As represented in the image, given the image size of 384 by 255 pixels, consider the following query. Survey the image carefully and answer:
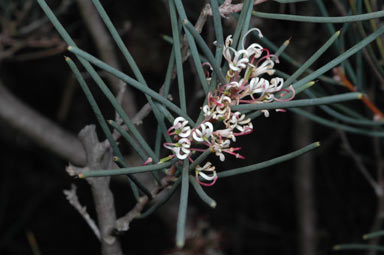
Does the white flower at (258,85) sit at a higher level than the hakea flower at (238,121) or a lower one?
higher

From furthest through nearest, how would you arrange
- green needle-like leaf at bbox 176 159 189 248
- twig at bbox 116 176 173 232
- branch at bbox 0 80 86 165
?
branch at bbox 0 80 86 165 → twig at bbox 116 176 173 232 → green needle-like leaf at bbox 176 159 189 248

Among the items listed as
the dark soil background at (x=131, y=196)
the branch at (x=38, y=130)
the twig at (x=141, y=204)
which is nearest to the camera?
the twig at (x=141, y=204)

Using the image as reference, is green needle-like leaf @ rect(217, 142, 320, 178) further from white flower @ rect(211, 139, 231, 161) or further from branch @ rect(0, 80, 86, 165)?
branch @ rect(0, 80, 86, 165)

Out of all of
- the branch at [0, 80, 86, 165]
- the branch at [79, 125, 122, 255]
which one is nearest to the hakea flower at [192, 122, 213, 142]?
the branch at [79, 125, 122, 255]

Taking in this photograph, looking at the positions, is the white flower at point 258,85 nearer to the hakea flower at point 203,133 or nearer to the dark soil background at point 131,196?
the hakea flower at point 203,133

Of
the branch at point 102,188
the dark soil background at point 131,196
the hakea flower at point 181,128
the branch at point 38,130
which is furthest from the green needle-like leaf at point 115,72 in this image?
the dark soil background at point 131,196

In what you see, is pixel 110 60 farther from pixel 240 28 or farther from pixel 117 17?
pixel 240 28

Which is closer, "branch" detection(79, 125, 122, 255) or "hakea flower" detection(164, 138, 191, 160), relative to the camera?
"hakea flower" detection(164, 138, 191, 160)
